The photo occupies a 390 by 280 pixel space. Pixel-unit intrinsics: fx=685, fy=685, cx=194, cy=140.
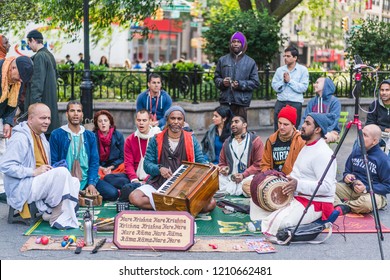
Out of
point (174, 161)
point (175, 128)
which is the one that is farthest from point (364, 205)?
point (175, 128)

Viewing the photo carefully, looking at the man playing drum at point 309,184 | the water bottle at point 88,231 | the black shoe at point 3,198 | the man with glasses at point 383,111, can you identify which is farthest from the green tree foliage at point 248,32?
the water bottle at point 88,231

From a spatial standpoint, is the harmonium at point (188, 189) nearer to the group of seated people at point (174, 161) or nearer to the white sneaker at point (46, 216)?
the group of seated people at point (174, 161)

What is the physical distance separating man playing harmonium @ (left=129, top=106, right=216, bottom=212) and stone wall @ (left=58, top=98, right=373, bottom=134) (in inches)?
260

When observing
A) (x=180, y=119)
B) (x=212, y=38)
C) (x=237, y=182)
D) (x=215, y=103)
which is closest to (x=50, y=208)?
(x=180, y=119)

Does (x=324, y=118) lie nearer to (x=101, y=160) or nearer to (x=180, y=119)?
(x=180, y=119)

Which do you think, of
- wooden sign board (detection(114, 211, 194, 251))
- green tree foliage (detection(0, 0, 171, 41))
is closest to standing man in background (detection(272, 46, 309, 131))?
wooden sign board (detection(114, 211, 194, 251))

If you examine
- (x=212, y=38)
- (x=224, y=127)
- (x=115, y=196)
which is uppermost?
(x=212, y=38)

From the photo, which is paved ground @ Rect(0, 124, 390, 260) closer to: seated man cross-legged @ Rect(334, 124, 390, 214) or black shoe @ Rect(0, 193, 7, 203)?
seated man cross-legged @ Rect(334, 124, 390, 214)

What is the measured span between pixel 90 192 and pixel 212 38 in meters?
8.39

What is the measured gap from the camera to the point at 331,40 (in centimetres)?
5675

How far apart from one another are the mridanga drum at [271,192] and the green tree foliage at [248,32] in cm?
Answer: 869

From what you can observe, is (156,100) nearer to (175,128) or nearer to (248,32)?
(175,128)

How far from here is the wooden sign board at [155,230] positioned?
264 inches

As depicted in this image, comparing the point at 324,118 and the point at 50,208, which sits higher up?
the point at 324,118
